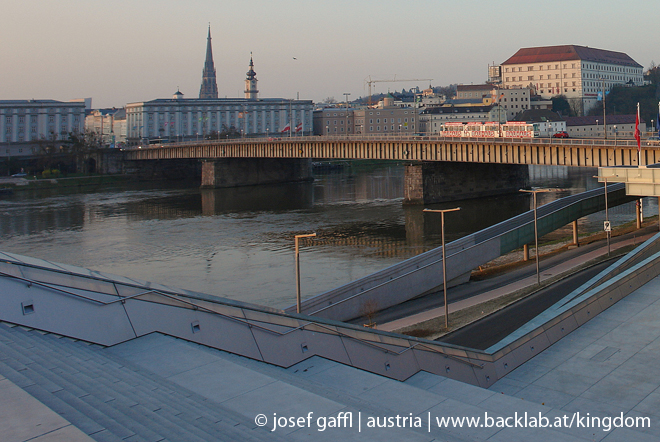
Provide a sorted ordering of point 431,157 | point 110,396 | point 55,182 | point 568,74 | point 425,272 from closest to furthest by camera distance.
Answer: point 110,396, point 425,272, point 431,157, point 55,182, point 568,74

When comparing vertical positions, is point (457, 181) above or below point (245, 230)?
above

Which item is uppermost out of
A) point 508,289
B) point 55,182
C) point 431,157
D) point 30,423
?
point 431,157

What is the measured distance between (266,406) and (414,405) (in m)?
2.77

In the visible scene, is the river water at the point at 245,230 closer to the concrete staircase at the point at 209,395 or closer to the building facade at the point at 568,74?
the concrete staircase at the point at 209,395

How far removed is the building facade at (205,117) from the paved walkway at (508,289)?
11567cm

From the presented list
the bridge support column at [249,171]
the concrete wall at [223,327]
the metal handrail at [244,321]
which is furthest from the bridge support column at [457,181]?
the metal handrail at [244,321]

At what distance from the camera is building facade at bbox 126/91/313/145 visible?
511ft

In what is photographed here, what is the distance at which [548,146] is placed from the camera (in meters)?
59.1

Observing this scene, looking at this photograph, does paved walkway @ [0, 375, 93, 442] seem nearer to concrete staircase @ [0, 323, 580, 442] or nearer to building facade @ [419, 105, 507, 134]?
concrete staircase @ [0, 323, 580, 442]

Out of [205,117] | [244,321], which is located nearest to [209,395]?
[244,321]

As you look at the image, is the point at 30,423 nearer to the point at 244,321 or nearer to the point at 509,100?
the point at 244,321

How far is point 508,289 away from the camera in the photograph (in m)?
31.7

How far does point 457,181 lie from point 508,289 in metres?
42.4

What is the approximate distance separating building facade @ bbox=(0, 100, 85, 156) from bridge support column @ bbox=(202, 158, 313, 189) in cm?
4365
